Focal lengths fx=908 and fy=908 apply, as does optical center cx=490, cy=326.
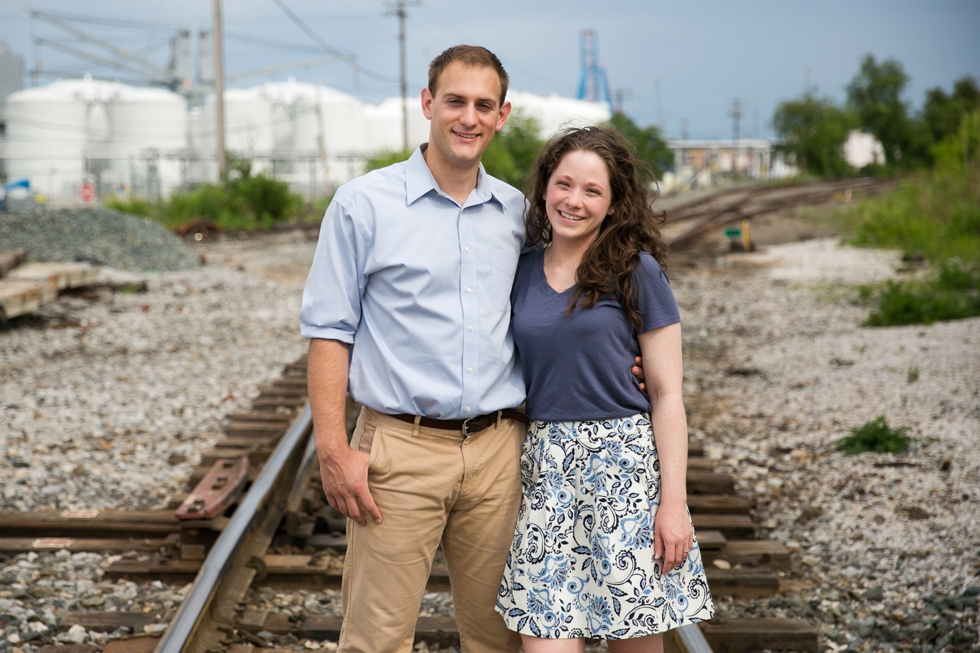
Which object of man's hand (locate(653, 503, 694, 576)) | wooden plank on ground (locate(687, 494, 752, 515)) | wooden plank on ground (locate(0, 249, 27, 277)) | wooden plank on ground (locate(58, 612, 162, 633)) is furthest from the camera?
wooden plank on ground (locate(0, 249, 27, 277))

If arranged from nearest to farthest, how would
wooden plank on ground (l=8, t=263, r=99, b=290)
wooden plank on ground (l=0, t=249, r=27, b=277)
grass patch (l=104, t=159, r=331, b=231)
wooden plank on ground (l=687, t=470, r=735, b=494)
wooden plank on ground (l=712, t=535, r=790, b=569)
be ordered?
1. wooden plank on ground (l=712, t=535, r=790, b=569)
2. wooden plank on ground (l=687, t=470, r=735, b=494)
3. wooden plank on ground (l=8, t=263, r=99, b=290)
4. wooden plank on ground (l=0, t=249, r=27, b=277)
5. grass patch (l=104, t=159, r=331, b=231)

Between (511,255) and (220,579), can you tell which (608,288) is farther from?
(220,579)

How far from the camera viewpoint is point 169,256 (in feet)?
51.2

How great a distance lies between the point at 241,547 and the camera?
3918 mm

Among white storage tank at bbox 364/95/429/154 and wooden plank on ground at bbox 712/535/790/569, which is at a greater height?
white storage tank at bbox 364/95/429/154

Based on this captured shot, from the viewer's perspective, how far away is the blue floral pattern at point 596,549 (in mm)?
2443

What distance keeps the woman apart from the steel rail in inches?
51.3

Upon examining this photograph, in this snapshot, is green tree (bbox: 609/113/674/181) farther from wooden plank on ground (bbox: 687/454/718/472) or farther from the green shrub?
wooden plank on ground (bbox: 687/454/718/472)

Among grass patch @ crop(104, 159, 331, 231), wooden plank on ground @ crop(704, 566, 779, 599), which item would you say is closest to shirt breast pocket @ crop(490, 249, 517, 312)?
wooden plank on ground @ crop(704, 566, 779, 599)

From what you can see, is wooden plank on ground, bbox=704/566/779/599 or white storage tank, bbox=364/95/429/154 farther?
white storage tank, bbox=364/95/429/154

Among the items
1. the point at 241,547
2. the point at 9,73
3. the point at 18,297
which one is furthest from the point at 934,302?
the point at 9,73

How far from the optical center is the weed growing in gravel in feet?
17.8

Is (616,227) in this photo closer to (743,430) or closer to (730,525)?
(730,525)

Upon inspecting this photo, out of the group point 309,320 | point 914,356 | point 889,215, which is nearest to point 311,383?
point 309,320
